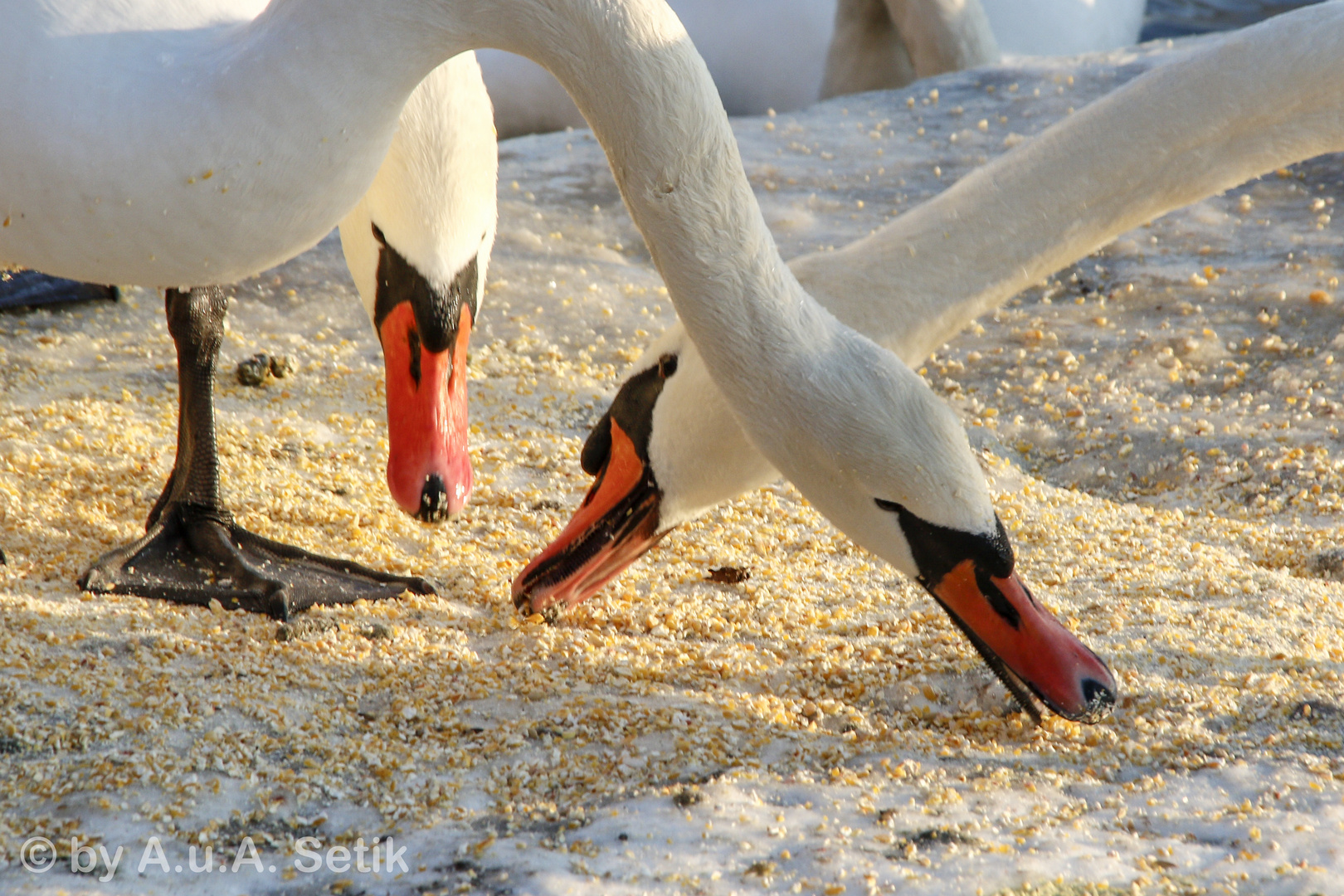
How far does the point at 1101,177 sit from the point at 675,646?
1.26m

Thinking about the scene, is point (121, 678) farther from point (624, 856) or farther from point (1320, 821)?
point (1320, 821)

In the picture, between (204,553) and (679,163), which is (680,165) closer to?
(679,163)

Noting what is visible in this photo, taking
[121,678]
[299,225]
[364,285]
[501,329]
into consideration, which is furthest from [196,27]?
[501,329]

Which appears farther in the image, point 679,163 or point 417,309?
point 417,309

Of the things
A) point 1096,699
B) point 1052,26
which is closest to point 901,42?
point 1052,26

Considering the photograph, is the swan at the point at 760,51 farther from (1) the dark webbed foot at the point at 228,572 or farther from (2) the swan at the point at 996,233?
(1) the dark webbed foot at the point at 228,572

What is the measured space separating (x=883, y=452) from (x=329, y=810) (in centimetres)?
92

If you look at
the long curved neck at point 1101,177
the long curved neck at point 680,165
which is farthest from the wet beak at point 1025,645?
the long curved neck at point 1101,177

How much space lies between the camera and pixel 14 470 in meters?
2.93

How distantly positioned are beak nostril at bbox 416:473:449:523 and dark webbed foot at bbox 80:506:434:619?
194 millimetres

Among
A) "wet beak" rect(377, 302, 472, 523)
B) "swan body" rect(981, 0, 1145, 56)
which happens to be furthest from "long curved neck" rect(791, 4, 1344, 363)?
"swan body" rect(981, 0, 1145, 56)

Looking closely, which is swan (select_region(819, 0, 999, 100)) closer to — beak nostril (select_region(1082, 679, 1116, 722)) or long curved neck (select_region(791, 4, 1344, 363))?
long curved neck (select_region(791, 4, 1344, 363))

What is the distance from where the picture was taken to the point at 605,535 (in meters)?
2.55

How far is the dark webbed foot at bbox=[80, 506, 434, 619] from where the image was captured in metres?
2.54
